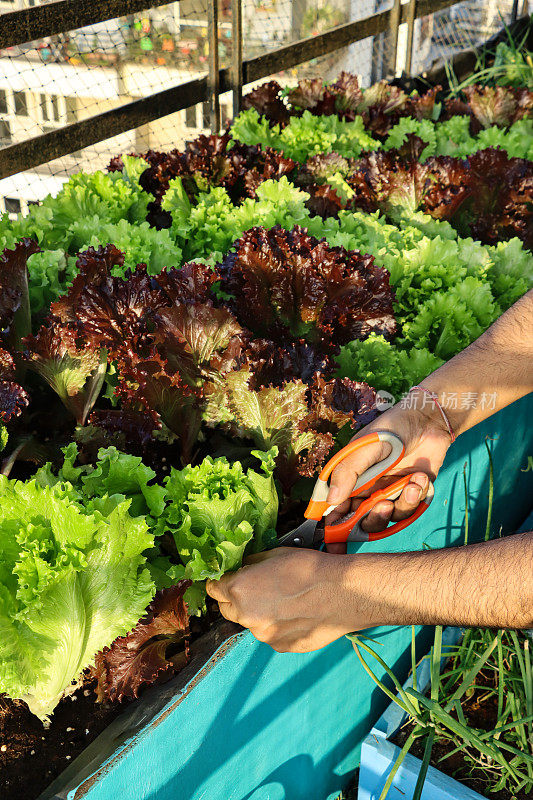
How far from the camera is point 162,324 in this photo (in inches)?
64.4

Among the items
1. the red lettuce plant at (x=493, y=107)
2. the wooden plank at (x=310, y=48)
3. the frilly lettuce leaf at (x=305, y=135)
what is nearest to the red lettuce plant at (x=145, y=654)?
the frilly lettuce leaf at (x=305, y=135)

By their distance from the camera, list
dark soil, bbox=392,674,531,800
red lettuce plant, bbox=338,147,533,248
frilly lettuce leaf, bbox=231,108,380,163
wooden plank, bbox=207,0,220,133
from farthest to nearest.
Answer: wooden plank, bbox=207,0,220,133 < frilly lettuce leaf, bbox=231,108,380,163 < red lettuce plant, bbox=338,147,533,248 < dark soil, bbox=392,674,531,800

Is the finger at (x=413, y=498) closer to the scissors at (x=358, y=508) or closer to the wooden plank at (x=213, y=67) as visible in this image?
the scissors at (x=358, y=508)

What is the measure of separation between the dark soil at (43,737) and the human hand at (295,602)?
0.64 feet

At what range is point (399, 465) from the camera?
1.75 m

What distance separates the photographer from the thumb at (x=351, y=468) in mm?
1523

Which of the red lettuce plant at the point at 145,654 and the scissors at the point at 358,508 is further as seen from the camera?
the scissors at the point at 358,508

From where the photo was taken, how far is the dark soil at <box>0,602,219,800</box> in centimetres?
131

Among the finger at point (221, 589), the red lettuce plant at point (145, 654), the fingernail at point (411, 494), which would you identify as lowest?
the red lettuce plant at point (145, 654)

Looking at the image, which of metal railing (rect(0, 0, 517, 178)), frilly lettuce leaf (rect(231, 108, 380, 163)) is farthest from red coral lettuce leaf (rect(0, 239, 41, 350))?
frilly lettuce leaf (rect(231, 108, 380, 163))

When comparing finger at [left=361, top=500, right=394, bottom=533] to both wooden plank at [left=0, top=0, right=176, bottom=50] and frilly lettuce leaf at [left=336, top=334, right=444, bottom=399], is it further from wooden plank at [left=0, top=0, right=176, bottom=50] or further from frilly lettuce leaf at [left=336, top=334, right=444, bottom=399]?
wooden plank at [left=0, top=0, right=176, bottom=50]

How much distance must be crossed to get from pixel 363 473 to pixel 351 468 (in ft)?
0.18

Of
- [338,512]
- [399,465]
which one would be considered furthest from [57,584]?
[399,465]

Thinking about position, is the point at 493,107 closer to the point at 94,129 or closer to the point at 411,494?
the point at 94,129
